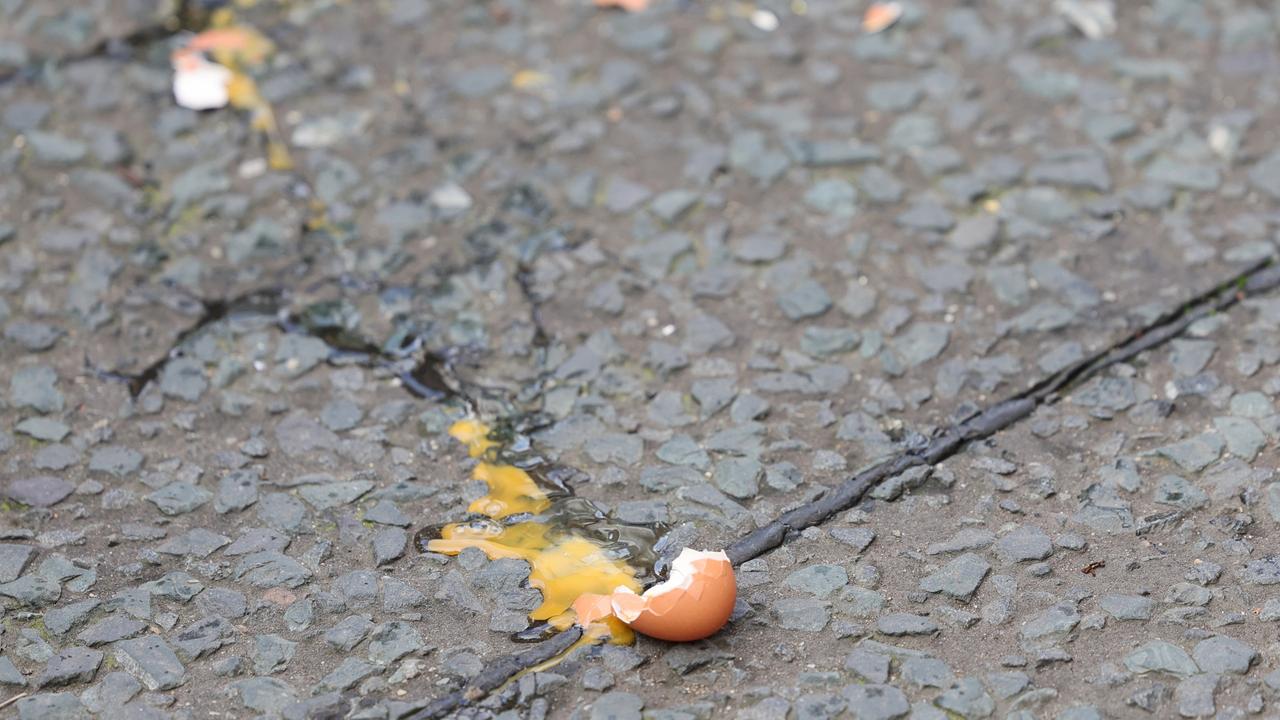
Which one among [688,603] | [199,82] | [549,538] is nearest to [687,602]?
[688,603]

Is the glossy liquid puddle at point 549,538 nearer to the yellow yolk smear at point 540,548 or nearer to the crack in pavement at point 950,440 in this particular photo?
the yellow yolk smear at point 540,548

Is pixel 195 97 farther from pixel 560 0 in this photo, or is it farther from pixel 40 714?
pixel 40 714

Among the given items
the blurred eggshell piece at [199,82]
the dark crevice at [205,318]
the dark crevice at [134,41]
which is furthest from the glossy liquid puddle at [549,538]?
the dark crevice at [134,41]

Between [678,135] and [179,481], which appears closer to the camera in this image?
[179,481]

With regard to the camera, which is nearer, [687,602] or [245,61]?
[687,602]

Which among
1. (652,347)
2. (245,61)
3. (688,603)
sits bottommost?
(652,347)

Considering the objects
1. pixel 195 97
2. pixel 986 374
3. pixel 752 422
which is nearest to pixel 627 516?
pixel 752 422

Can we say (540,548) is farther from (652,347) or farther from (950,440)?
(950,440)
